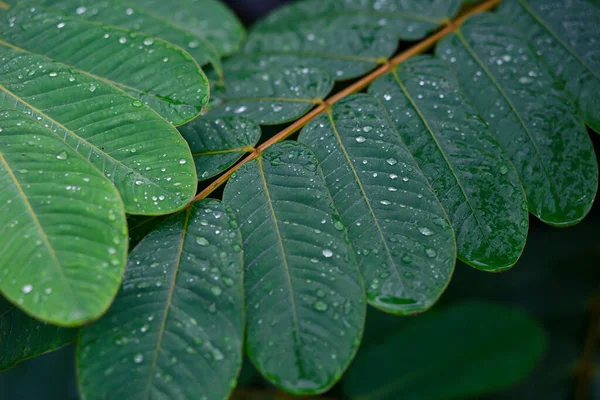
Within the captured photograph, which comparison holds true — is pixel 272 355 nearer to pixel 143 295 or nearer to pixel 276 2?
Answer: pixel 143 295

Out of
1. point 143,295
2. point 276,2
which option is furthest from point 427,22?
point 276,2

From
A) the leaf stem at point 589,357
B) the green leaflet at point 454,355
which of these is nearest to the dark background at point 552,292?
the leaf stem at point 589,357

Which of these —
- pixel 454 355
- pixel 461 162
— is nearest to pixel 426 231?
pixel 461 162

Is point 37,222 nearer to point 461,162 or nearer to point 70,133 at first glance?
point 70,133

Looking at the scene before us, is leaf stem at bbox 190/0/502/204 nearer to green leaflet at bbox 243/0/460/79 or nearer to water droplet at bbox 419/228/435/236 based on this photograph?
green leaflet at bbox 243/0/460/79

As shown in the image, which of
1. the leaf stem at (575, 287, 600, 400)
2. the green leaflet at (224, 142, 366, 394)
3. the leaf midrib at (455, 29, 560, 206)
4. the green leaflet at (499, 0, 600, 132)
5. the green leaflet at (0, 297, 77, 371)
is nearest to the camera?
the green leaflet at (224, 142, 366, 394)

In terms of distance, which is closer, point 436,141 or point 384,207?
point 384,207

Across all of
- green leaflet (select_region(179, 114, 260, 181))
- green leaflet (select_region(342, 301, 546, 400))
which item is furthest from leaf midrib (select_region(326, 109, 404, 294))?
green leaflet (select_region(342, 301, 546, 400))
